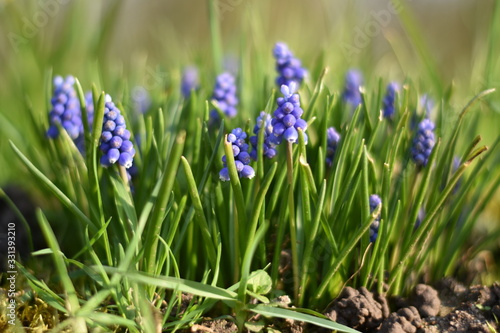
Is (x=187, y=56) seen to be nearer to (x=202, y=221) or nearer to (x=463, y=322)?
(x=202, y=221)

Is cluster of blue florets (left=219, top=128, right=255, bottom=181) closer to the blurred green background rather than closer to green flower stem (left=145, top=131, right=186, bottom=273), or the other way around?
green flower stem (left=145, top=131, right=186, bottom=273)

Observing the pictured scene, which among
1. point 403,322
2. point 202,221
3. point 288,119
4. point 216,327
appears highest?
point 288,119

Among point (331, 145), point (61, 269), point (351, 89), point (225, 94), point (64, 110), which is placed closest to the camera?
point (61, 269)

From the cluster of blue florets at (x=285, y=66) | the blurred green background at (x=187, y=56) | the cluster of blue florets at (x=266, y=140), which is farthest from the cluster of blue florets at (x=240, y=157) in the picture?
the blurred green background at (x=187, y=56)

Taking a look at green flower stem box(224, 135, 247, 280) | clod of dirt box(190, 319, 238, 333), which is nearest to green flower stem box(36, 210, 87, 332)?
clod of dirt box(190, 319, 238, 333)

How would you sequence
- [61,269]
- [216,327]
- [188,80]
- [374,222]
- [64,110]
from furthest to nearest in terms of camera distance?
[188,80] < [64,110] < [374,222] < [216,327] < [61,269]

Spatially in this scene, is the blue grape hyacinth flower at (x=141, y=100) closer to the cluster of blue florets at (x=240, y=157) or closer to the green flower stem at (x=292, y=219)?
the cluster of blue florets at (x=240, y=157)

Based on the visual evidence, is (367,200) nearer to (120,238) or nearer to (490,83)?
(120,238)

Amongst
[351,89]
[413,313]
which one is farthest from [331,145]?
[351,89]
